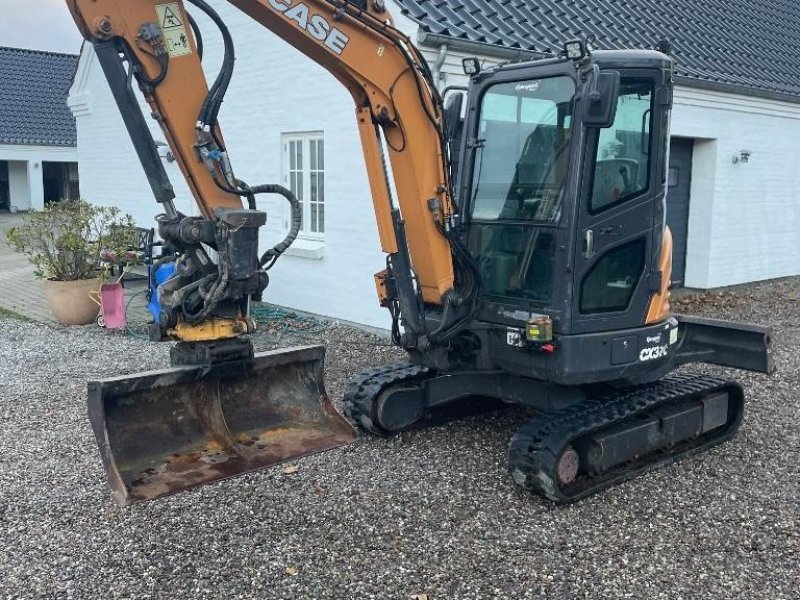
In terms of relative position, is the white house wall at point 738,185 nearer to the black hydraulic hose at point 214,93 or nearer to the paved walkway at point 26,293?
the paved walkway at point 26,293

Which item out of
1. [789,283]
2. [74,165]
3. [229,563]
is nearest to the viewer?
[229,563]

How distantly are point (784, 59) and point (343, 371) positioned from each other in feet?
33.9

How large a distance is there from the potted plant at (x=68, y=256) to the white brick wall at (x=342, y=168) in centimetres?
218

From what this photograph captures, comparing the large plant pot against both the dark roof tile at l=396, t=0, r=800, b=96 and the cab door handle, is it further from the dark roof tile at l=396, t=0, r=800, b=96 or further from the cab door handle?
the cab door handle

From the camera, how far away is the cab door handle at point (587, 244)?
511 cm

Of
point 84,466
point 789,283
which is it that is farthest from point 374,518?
point 789,283

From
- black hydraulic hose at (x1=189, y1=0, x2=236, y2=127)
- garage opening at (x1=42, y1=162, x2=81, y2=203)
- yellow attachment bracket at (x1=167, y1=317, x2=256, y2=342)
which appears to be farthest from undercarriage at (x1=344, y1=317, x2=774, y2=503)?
garage opening at (x1=42, y1=162, x2=81, y2=203)

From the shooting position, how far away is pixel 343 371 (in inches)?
316

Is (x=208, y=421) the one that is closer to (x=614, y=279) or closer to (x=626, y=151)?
(x=614, y=279)

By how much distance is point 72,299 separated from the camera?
33.4 ft

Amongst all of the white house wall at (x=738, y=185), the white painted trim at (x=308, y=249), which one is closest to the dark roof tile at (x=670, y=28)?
the white house wall at (x=738, y=185)

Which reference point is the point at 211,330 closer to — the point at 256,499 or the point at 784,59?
the point at 256,499

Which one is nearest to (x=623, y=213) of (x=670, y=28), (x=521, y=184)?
(x=521, y=184)

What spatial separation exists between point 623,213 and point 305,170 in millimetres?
6091
